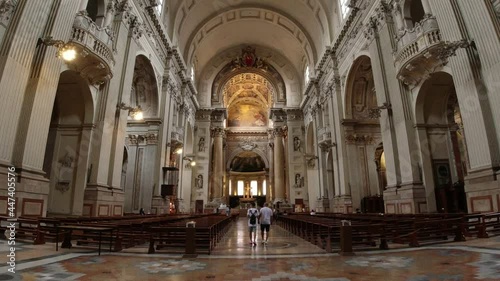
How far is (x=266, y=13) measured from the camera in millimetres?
26672

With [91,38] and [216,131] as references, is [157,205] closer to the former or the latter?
[91,38]

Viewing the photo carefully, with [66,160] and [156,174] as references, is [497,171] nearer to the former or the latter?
[66,160]

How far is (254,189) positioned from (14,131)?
124 feet

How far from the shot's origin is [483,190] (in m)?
7.93

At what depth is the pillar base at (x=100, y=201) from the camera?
1067 centimetres

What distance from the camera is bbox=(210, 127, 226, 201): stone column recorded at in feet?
104

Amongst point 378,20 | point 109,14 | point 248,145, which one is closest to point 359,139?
point 378,20

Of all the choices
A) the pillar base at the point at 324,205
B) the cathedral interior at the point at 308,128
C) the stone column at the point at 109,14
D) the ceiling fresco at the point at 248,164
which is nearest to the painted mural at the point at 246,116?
the ceiling fresco at the point at 248,164

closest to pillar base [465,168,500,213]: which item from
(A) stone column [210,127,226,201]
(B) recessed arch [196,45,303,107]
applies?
(B) recessed arch [196,45,303,107]

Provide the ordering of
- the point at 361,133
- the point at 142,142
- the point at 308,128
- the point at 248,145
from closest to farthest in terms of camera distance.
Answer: the point at 142,142
the point at 361,133
the point at 308,128
the point at 248,145

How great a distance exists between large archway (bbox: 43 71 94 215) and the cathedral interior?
5cm

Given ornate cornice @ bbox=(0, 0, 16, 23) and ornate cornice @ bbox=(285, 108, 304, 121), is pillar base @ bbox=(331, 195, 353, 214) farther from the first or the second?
ornate cornice @ bbox=(0, 0, 16, 23)

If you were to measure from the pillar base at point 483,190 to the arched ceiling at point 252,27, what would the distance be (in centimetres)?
1563

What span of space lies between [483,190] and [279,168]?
78.6ft
